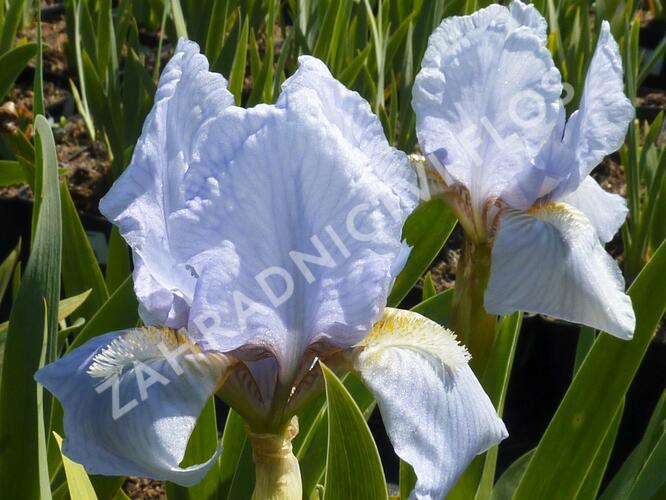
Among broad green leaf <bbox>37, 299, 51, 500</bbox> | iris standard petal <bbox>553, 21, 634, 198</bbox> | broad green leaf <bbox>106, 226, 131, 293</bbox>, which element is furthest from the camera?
broad green leaf <bbox>106, 226, 131, 293</bbox>

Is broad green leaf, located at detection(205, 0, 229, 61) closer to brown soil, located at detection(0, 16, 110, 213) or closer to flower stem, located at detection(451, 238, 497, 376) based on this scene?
brown soil, located at detection(0, 16, 110, 213)

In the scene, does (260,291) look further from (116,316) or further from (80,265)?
(80,265)

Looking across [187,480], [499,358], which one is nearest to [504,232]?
[499,358]

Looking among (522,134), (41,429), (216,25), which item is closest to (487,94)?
(522,134)

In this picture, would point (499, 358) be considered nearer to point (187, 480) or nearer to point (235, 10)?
point (187, 480)

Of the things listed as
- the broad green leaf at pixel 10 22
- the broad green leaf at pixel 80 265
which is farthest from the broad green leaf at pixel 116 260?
the broad green leaf at pixel 10 22

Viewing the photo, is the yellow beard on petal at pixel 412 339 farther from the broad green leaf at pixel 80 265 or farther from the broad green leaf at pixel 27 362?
the broad green leaf at pixel 80 265

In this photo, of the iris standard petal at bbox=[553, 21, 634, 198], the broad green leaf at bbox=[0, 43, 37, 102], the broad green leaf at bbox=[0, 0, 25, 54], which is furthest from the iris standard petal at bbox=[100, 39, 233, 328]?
the broad green leaf at bbox=[0, 0, 25, 54]
